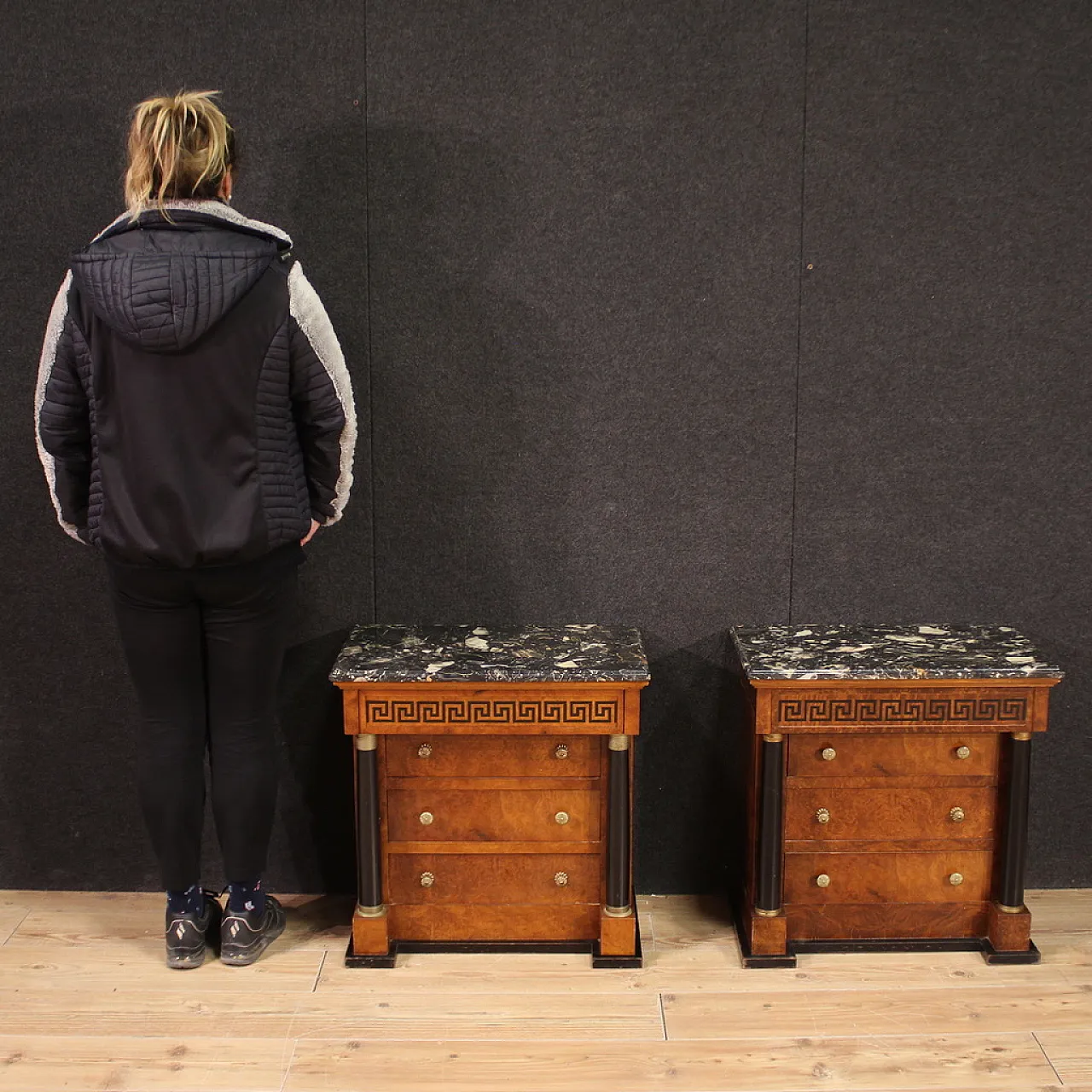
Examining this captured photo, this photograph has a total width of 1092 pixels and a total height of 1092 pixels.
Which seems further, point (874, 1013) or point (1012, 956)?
point (1012, 956)

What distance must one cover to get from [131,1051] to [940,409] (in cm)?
214

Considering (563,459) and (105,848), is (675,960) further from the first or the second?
(105,848)

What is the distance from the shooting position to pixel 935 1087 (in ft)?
6.79

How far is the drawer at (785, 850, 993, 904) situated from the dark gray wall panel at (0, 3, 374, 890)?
42.1 inches

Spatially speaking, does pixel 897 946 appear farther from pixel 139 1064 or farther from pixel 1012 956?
pixel 139 1064

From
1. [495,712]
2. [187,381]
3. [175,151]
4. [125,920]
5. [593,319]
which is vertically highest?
[175,151]

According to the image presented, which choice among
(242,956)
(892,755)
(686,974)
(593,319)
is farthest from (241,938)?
(593,319)

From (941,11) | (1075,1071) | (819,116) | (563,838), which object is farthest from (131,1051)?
(941,11)

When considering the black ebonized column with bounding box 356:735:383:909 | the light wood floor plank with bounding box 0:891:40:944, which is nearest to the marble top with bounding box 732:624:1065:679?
the black ebonized column with bounding box 356:735:383:909

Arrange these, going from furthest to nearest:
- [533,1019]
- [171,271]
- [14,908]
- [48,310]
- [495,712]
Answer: [14,908] < [48,310] < [495,712] < [533,1019] < [171,271]

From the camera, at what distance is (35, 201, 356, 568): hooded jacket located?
6.98ft

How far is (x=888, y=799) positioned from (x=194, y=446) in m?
1.59

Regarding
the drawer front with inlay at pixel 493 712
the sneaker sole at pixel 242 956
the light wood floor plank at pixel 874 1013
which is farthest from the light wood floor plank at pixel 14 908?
the light wood floor plank at pixel 874 1013

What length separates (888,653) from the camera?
2.48 meters
